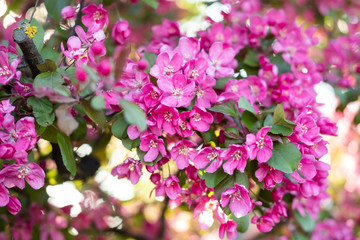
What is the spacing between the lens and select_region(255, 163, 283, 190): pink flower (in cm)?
94

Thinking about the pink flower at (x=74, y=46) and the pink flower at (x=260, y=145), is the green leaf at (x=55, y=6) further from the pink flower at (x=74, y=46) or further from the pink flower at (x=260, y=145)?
the pink flower at (x=260, y=145)

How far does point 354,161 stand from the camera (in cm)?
273

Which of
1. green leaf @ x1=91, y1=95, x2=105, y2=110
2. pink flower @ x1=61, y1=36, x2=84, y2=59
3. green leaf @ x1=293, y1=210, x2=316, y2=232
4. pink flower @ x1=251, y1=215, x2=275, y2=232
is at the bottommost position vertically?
green leaf @ x1=293, y1=210, x2=316, y2=232

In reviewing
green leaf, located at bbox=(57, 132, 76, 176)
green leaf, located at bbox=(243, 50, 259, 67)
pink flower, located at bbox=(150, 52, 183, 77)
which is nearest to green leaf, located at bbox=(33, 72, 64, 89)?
green leaf, located at bbox=(57, 132, 76, 176)

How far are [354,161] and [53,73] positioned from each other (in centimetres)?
250

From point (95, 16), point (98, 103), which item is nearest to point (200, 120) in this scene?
point (98, 103)

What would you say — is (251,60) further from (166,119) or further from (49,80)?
(49,80)

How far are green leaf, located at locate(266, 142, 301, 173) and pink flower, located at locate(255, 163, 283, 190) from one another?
44 millimetres

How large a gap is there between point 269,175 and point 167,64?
1.33ft

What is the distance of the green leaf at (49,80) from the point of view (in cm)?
88

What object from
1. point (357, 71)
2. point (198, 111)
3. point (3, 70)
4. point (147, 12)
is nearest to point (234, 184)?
point (198, 111)

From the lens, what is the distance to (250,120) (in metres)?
0.99

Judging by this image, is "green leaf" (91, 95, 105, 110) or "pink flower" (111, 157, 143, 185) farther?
"pink flower" (111, 157, 143, 185)

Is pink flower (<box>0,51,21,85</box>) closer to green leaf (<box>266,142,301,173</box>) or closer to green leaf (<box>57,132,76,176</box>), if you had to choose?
green leaf (<box>57,132,76,176</box>)
